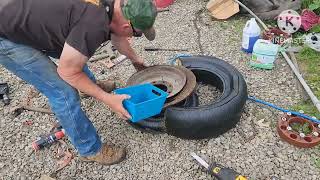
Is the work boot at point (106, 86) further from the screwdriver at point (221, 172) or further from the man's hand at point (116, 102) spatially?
the screwdriver at point (221, 172)

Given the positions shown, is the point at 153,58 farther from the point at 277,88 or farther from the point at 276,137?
the point at 276,137

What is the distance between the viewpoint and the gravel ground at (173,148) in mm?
3316

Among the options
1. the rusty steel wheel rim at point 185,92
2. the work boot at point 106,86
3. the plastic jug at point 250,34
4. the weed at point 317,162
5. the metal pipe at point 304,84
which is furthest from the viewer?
the plastic jug at point 250,34

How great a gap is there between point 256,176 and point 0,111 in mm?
3115

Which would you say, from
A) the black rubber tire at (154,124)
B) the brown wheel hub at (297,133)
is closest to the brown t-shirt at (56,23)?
the black rubber tire at (154,124)

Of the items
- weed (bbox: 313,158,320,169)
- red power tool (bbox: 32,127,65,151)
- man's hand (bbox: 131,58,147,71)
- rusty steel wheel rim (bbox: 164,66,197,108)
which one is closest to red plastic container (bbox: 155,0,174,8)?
man's hand (bbox: 131,58,147,71)

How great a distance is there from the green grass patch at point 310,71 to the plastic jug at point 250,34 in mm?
639

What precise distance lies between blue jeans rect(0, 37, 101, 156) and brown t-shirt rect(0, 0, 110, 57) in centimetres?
11

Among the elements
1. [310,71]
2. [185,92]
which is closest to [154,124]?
[185,92]

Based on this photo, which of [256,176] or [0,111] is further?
[0,111]

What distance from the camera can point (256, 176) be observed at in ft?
10.5

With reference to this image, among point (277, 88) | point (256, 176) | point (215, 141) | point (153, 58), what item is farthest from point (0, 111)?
point (277, 88)

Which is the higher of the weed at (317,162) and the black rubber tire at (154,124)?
the black rubber tire at (154,124)

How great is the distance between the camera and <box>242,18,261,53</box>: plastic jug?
4637mm
